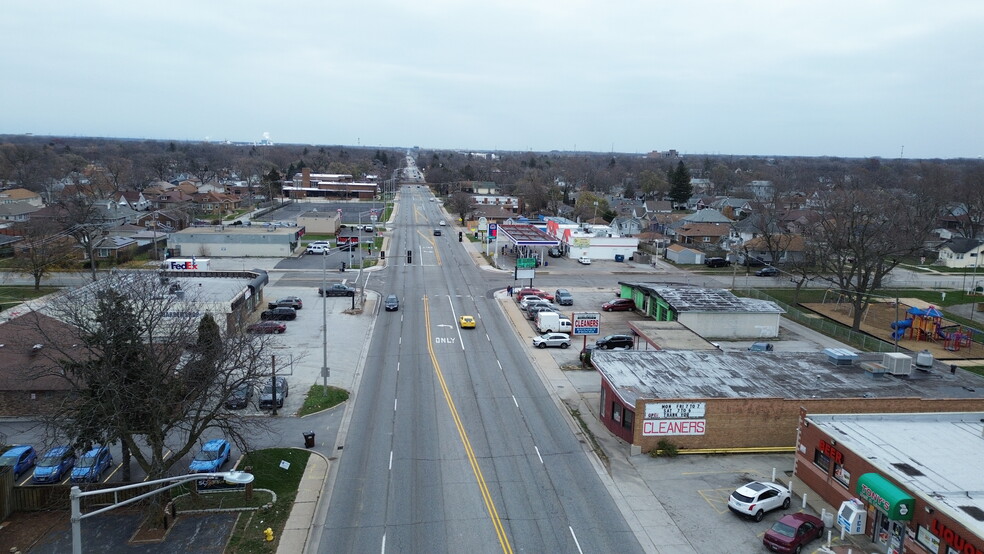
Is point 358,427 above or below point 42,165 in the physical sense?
below

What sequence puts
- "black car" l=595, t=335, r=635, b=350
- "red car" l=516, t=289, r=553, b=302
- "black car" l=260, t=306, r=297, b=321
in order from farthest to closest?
1. "red car" l=516, t=289, r=553, b=302
2. "black car" l=260, t=306, r=297, b=321
3. "black car" l=595, t=335, r=635, b=350

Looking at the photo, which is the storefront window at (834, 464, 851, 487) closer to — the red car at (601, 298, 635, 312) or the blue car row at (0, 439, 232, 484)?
the blue car row at (0, 439, 232, 484)

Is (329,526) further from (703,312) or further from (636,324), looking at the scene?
(703,312)

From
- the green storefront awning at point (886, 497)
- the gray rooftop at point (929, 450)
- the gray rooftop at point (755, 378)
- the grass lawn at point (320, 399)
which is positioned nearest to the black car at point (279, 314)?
the grass lawn at point (320, 399)

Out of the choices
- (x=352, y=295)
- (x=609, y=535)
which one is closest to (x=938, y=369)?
(x=609, y=535)

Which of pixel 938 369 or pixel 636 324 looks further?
pixel 636 324

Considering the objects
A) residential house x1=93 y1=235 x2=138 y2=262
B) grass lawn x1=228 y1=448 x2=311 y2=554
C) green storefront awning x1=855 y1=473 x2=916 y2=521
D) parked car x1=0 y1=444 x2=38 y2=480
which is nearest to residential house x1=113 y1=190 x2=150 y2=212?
residential house x1=93 y1=235 x2=138 y2=262

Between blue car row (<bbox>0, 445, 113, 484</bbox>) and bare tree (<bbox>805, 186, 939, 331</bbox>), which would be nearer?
blue car row (<bbox>0, 445, 113, 484</bbox>)

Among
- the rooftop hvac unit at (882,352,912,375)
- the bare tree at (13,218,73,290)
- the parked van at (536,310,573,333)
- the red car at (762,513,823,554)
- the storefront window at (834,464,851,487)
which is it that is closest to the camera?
the red car at (762,513,823,554)
